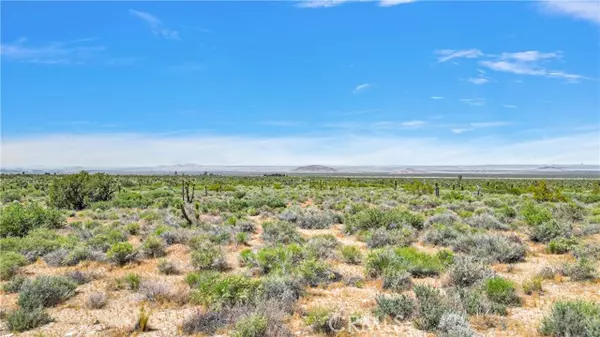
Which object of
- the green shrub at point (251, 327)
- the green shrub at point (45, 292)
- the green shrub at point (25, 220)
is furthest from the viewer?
the green shrub at point (25, 220)

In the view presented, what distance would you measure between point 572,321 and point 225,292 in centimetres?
603

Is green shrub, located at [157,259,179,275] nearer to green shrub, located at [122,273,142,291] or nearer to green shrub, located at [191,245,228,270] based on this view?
green shrub, located at [191,245,228,270]

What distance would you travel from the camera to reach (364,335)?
22.1 ft

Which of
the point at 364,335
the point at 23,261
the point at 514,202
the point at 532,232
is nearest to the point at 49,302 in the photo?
the point at 23,261

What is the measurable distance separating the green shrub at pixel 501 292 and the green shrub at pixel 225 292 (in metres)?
4.71

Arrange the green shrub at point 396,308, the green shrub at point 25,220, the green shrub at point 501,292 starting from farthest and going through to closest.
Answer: the green shrub at point 25,220
the green shrub at point 501,292
the green shrub at point 396,308

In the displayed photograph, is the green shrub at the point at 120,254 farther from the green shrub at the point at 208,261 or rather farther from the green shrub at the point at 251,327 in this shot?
the green shrub at the point at 251,327

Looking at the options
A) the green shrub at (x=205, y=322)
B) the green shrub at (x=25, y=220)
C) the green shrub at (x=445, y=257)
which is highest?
the green shrub at (x=25, y=220)

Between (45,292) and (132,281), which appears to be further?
(132,281)

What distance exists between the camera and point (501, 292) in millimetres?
8031

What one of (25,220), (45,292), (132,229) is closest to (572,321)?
(45,292)

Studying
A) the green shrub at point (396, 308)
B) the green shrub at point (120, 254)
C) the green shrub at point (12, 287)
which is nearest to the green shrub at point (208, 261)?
the green shrub at point (120, 254)

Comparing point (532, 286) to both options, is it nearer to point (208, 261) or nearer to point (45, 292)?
point (208, 261)

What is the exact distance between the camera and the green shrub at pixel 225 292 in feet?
25.6
